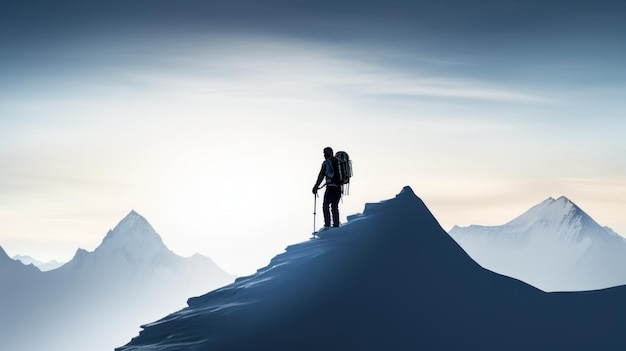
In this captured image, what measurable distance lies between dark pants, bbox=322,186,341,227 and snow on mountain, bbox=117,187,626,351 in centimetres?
90

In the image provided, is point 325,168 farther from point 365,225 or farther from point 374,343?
point 374,343

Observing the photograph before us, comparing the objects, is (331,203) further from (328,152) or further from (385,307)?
(385,307)

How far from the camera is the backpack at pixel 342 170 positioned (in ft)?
114

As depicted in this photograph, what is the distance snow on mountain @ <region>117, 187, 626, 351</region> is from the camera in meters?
29.3

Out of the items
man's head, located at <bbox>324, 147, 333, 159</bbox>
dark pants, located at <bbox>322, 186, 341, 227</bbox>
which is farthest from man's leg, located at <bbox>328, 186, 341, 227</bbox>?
man's head, located at <bbox>324, 147, 333, 159</bbox>

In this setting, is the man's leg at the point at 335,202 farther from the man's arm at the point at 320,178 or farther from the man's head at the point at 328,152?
the man's head at the point at 328,152

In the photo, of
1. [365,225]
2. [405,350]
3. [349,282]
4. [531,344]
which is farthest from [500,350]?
[365,225]

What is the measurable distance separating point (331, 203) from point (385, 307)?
6437 mm

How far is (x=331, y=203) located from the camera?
117 ft

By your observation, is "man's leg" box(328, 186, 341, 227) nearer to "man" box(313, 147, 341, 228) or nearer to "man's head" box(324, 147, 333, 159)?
"man" box(313, 147, 341, 228)

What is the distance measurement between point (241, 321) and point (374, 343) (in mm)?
4973

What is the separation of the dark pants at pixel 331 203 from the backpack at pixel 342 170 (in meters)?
0.31

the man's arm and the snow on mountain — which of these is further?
the man's arm

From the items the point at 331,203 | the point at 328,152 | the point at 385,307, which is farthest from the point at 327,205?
the point at 385,307
